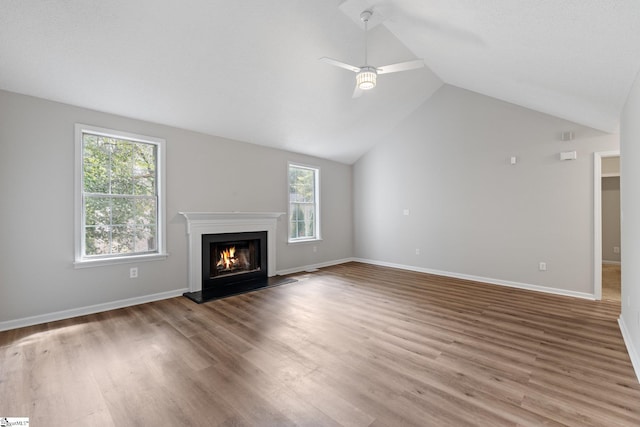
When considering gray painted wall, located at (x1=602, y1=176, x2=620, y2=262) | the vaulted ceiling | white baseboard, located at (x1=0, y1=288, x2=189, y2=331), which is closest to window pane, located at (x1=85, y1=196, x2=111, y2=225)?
white baseboard, located at (x1=0, y1=288, x2=189, y2=331)

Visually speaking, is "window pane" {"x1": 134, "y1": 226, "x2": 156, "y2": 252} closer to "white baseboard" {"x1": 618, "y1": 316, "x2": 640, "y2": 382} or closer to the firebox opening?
the firebox opening

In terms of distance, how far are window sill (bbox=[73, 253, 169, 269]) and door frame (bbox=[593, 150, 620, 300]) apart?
6.14 meters

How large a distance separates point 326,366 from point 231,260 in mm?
3164

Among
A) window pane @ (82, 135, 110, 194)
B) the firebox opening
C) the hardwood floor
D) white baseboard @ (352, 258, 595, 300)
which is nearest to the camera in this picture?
the hardwood floor

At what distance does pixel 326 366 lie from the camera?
2.23 meters

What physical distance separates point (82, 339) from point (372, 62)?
15.6ft

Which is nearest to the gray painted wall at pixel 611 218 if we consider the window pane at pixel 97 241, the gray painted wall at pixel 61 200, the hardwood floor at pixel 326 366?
the hardwood floor at pixel 326 366

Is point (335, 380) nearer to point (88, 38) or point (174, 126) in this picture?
point (88, 38)

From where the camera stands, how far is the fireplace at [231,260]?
4.46 m

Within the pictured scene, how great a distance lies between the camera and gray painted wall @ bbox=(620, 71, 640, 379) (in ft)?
7.09

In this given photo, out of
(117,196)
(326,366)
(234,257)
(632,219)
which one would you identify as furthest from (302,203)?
(632,219)

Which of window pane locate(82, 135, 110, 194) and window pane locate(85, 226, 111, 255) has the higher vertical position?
window pane locate(82, 135, 110, 194)

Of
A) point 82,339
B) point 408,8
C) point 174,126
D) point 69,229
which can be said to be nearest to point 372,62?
point 408,8

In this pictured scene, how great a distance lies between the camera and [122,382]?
2.02 m
